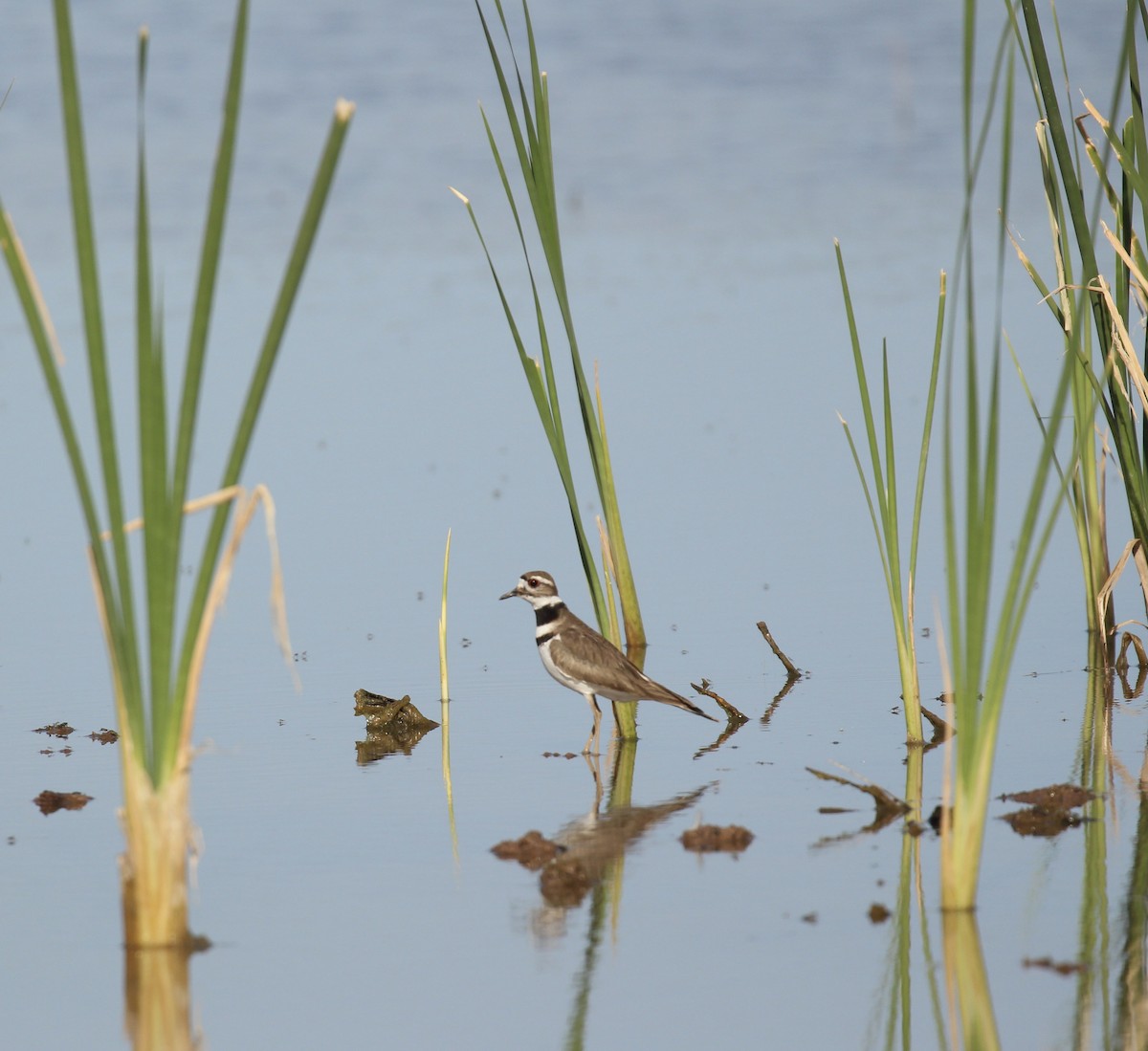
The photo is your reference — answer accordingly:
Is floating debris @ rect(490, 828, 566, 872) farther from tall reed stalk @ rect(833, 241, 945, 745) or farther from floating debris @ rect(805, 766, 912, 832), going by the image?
tall reed stalk @ rect(833, 241, 945, 745)

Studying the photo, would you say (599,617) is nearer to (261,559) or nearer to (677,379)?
(261,559)

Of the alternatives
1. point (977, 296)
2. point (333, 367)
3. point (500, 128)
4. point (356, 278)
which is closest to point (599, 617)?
point (333, 367)

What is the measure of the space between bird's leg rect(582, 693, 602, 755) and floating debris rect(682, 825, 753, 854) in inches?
41.2

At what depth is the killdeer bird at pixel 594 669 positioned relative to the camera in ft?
19.4

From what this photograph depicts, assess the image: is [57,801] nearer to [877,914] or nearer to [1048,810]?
[877,914]

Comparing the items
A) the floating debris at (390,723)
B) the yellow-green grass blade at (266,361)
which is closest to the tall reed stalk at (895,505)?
the floating debris at (390,723)

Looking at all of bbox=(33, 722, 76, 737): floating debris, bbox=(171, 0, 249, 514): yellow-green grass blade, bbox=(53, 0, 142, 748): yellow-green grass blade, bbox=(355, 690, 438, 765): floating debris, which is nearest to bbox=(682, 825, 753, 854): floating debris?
bbox=(355, 690, 438, 765): floating debris

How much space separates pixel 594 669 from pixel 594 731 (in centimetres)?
23

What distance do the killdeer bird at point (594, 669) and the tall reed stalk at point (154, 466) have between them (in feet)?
7.38

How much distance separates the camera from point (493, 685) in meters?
6.73

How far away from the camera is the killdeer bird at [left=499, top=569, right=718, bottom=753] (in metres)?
5.92

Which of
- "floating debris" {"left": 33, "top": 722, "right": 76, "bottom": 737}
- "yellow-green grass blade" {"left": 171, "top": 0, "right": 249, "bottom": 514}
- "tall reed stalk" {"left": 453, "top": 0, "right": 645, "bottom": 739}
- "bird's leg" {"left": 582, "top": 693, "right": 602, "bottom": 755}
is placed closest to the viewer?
"yellow-green grass blade" {"left": 171, "top": 0, "right": 249, "bottom": 514}

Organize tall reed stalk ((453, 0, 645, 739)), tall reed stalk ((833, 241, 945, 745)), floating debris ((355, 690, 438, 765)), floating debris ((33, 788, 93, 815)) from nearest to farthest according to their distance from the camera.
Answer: tall reed stalk ((833, 241, 945, 745)) → floating debris ((33, 788, 93, 815)) → tall reed stalk ((453, 0, 645, 739)) → floating debris ((355, 690, 438, 765))

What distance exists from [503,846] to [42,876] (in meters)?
1.27
